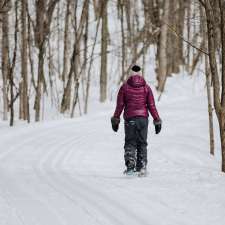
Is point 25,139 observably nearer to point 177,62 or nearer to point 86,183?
point 86,183

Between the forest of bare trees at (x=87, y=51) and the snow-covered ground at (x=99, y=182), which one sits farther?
the forest of bare trees at (x=87, y=51)

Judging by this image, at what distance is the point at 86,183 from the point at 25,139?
6.08 meters

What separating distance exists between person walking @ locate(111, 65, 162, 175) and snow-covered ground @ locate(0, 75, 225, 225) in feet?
1.26

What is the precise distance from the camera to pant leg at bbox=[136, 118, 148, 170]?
8.46 metres

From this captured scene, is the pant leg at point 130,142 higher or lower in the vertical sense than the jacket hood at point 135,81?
lower

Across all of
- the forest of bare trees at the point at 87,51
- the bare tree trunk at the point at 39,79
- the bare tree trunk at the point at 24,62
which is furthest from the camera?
the bare tree trunk at the point at 24,62

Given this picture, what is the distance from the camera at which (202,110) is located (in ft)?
72.5

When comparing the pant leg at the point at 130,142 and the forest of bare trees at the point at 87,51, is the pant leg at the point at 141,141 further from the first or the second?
the forest of bare trees at the point at 87,51

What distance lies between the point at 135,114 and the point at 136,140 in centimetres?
43

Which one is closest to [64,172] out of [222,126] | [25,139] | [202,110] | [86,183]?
[86,183]

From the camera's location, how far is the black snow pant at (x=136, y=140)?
8461mm

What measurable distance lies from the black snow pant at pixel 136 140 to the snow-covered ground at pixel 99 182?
358 mm

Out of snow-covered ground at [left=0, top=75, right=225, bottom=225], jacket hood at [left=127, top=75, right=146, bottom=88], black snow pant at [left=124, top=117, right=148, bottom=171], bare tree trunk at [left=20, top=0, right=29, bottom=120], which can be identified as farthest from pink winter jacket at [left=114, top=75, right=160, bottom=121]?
bare tree trunk at [left=20, top=0, right=29, bottom=120]

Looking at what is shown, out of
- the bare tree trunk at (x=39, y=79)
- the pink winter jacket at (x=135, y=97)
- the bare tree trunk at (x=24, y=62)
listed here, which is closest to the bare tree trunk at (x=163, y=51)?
the bare tree trunk at (x=24, y=62)
